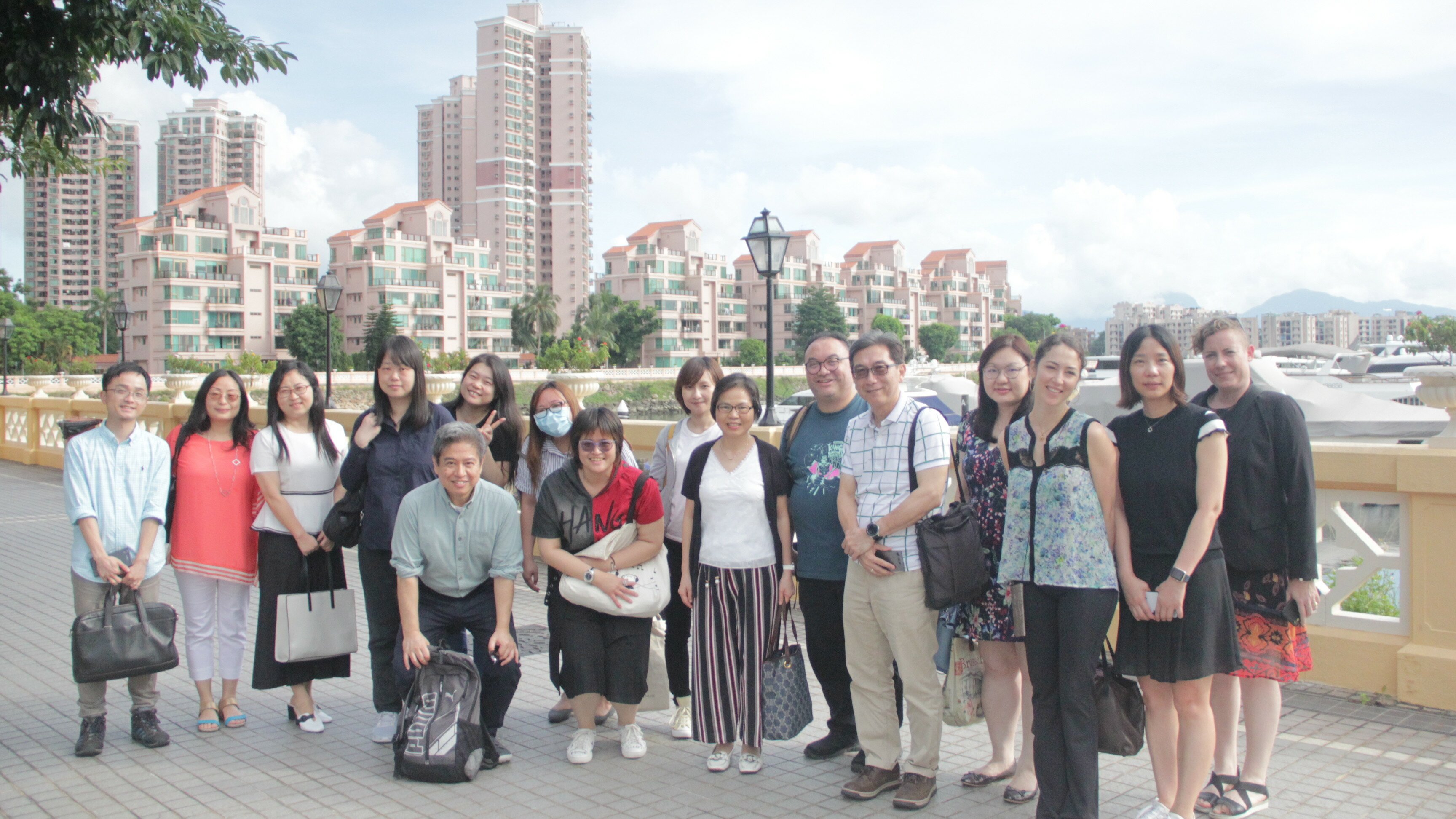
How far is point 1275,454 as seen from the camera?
3.78 m

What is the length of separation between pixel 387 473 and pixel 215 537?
95 centimetres

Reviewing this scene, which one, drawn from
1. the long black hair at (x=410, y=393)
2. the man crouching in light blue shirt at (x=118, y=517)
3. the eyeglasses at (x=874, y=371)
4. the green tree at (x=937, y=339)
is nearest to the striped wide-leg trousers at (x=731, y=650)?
the eyeglasses at (x=874, y=371)

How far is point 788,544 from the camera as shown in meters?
4.39

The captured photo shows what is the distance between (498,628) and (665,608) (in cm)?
80

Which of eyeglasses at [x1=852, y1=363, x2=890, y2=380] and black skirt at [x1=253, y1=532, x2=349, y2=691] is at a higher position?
eyeglasses at [x1=852, y1=363, x2=890, y2=380]

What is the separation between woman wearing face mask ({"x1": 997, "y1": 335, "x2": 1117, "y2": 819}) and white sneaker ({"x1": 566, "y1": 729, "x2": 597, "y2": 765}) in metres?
1.94

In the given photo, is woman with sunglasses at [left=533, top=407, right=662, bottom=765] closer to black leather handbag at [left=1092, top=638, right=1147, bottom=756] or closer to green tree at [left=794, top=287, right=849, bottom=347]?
black leather handbag at [left=1092, top=638, right=1147, bottom=756]

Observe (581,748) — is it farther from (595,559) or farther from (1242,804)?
(1242,804)

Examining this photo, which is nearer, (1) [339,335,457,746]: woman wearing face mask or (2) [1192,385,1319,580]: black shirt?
(2) [1192,385,1319,580]: black shirt

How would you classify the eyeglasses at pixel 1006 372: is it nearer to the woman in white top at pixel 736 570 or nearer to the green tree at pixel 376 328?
the woman in white top at pixel 736 570

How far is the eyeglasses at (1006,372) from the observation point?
4004 millimetres

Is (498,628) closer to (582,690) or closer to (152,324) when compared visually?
(582,690)

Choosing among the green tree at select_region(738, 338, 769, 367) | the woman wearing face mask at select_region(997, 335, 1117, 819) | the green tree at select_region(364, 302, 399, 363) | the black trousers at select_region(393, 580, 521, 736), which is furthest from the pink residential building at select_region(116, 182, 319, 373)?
the woman wearing face mask at select_region(997, 335, 1117, 819)

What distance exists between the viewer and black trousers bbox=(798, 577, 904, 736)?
171 inches
